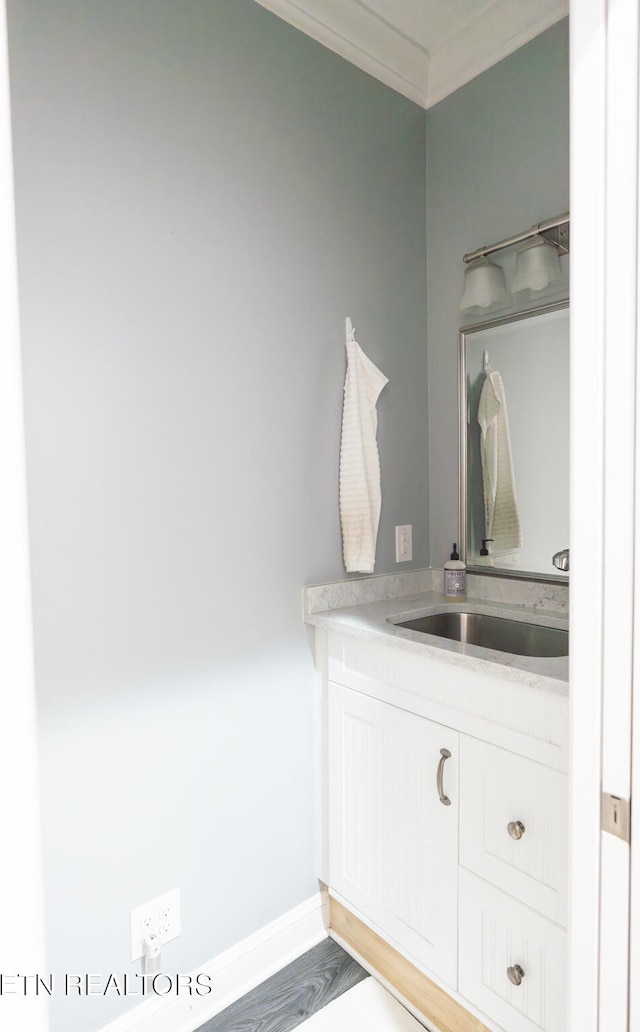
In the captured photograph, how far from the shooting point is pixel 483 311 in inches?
73.1

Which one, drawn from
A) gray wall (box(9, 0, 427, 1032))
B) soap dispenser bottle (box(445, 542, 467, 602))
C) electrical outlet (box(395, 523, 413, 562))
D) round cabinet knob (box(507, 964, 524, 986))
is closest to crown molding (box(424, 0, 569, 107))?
gray wall (box(9, 0, 427, 1032))

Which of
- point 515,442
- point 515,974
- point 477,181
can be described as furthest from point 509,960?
point 477,181

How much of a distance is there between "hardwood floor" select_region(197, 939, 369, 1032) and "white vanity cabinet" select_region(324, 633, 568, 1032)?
0.52 ft

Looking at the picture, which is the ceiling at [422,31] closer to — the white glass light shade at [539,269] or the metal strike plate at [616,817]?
the white glass light shade at [539,269]

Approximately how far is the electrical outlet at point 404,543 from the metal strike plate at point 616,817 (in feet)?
4.12

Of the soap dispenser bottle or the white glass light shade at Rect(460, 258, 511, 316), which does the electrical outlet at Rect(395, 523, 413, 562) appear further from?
the white glass light shade at Rect(460, 258, 511, 316)

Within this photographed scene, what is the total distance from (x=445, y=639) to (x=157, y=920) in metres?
0.96

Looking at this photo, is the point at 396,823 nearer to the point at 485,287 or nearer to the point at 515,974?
the point at 515,974

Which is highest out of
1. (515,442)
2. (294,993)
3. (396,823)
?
(515,442)

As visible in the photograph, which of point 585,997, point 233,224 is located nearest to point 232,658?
point 585,997

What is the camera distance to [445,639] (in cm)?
139

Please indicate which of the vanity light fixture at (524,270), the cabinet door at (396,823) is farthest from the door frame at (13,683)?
the vanity light fixture at (524,270)

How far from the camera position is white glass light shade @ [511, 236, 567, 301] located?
5.31ft

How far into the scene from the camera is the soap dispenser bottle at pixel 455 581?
74.9 inches
